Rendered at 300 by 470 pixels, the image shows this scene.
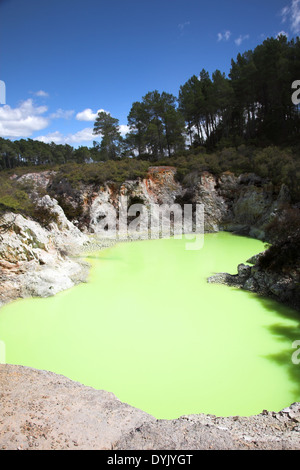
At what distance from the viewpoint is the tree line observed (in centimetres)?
2595

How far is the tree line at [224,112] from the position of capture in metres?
26.0

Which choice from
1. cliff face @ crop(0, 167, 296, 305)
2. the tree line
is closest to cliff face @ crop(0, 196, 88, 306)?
cliff face @ crop(0, 167, 296, 305)

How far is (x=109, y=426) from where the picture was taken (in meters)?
3.47

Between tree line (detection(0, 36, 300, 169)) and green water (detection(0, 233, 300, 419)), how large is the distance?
70.2ft

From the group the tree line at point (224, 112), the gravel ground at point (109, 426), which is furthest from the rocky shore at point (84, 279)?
the tree line at point (224, 112)

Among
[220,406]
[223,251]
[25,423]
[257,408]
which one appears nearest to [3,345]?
[25,423]

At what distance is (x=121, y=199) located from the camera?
2167 centimetres

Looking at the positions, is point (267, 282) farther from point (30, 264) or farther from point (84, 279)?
point (30, 264)

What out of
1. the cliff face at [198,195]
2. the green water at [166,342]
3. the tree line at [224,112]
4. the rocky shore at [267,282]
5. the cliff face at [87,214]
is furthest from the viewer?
the tree line at [224,112]

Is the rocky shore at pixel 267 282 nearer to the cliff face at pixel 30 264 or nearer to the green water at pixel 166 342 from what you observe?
the green water at pixel 166 342

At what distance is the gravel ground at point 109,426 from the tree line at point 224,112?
25352 mm

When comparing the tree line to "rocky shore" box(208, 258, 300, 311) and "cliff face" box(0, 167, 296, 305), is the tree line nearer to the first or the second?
"cliff face" box(0, 167, 296, 305)

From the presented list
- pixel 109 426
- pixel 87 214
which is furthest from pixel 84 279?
pixel 87 214
